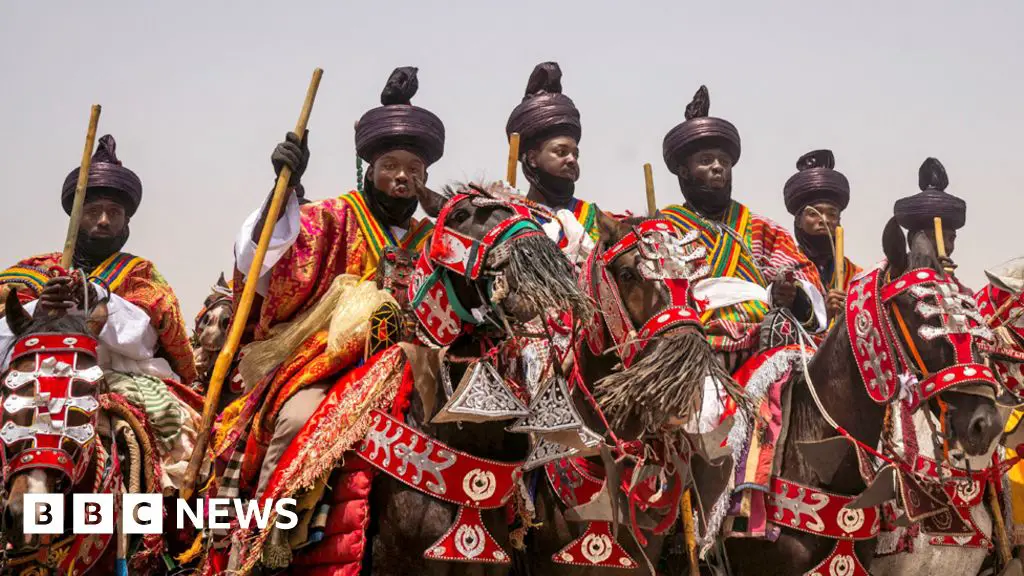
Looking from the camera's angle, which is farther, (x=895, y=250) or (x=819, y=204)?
(x=819, y=204)

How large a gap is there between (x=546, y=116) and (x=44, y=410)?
4.24 m

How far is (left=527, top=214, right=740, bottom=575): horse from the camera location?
247 inches

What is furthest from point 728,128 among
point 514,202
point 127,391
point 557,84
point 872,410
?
point 127,391

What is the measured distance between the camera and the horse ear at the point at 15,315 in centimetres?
757

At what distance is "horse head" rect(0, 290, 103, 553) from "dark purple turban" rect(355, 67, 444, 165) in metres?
2.07

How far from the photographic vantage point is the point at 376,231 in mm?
7719

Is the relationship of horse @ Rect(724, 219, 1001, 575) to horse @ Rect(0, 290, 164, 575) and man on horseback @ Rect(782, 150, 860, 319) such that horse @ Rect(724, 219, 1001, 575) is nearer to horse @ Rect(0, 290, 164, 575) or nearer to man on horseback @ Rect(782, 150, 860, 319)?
horse @ Rect(0, 290, 164, 575)

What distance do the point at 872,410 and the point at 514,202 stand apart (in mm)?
2595

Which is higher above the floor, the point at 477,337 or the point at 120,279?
the point at 120,279

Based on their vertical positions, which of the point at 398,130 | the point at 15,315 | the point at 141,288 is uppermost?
the point at 398,130

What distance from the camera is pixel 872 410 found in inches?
295

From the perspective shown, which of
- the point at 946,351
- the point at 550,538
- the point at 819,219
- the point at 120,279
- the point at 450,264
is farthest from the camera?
the point at 819,219

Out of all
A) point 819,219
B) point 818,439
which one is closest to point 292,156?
point 818,439

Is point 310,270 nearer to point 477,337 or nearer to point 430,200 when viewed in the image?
point 430,200
